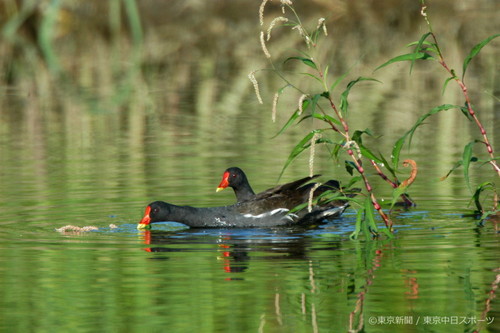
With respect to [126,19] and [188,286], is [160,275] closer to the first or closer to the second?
[188,286]

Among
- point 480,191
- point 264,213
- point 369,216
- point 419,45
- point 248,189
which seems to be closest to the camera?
point 419,45

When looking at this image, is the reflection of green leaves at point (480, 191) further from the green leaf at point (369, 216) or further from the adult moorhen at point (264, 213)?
the adult moorhen at point (264, 213)

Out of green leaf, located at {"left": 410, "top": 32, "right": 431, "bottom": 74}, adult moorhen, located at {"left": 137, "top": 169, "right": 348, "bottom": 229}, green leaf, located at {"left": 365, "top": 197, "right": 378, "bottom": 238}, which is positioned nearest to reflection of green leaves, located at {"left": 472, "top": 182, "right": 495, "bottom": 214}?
green leaf, located at {"left": 365, "top": 197, "right": 378, "bottom": 238}

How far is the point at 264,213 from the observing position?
44.5ft

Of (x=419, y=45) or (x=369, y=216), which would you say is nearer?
(x=419, y=45)

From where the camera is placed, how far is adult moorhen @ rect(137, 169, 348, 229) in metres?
13.5

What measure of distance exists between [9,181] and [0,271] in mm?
5329

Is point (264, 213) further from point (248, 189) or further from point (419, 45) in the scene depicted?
point (419, 45)

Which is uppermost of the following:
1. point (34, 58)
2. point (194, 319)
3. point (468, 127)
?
point (34, 58)

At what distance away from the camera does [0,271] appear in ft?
34.3

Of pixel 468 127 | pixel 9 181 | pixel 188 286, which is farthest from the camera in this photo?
pixel 468 127

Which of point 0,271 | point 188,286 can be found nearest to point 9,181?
point 0,271

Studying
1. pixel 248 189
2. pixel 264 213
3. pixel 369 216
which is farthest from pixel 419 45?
pixel 248 189

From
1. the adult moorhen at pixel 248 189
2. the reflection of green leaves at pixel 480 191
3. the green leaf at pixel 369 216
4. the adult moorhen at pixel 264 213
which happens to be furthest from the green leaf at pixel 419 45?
the adult moorhen at pixel 248 189
